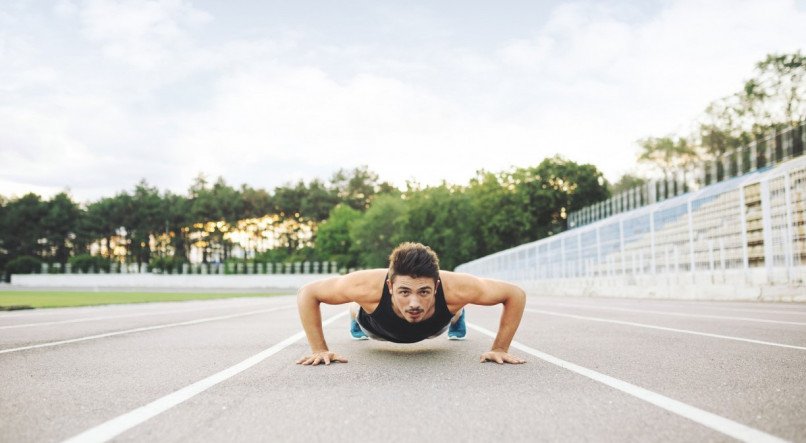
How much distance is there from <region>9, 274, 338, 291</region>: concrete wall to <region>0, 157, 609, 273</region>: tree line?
25.7ft

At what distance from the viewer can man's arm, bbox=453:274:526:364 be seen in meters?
5.09

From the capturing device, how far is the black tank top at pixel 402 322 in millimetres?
5008

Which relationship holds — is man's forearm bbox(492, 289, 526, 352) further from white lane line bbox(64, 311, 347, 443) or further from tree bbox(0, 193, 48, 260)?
tree bbox(0, 193, 48, 260)

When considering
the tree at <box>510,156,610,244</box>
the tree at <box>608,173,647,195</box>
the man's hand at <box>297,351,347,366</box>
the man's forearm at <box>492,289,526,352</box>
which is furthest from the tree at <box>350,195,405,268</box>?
the man's hand at <box>297,351,347,366</box>

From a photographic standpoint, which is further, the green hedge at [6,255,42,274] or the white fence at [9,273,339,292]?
the green hedge at [6,255,42,274]

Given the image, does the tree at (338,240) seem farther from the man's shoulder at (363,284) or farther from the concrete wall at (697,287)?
the man's shoulder at (363,284)

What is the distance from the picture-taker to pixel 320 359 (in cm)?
500

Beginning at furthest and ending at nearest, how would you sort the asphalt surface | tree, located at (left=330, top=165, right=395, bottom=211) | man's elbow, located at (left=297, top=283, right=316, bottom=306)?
tree, located at (left=330, top=165, right=395, bottom=211), man's elbow, located at (left=297, top=283, right=316, bottom=306), the asphalt surface

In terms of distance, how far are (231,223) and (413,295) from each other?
111035mm

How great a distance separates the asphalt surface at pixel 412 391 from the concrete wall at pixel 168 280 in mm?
72521

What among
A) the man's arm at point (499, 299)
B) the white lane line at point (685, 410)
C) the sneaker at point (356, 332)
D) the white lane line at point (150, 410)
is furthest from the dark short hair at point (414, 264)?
the sneaker at point (356, 332)

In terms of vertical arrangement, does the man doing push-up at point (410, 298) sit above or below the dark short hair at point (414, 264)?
below

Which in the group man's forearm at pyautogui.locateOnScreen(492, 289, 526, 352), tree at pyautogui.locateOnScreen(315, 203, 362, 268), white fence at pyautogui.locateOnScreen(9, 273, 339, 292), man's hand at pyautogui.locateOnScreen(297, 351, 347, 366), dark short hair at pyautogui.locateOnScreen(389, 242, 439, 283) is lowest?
white fence at pyautogui.locateOnScreen(9, 273, 339, 292)

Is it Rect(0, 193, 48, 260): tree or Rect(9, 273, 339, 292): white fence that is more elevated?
Rect(0, 193, 48, 260): tree
